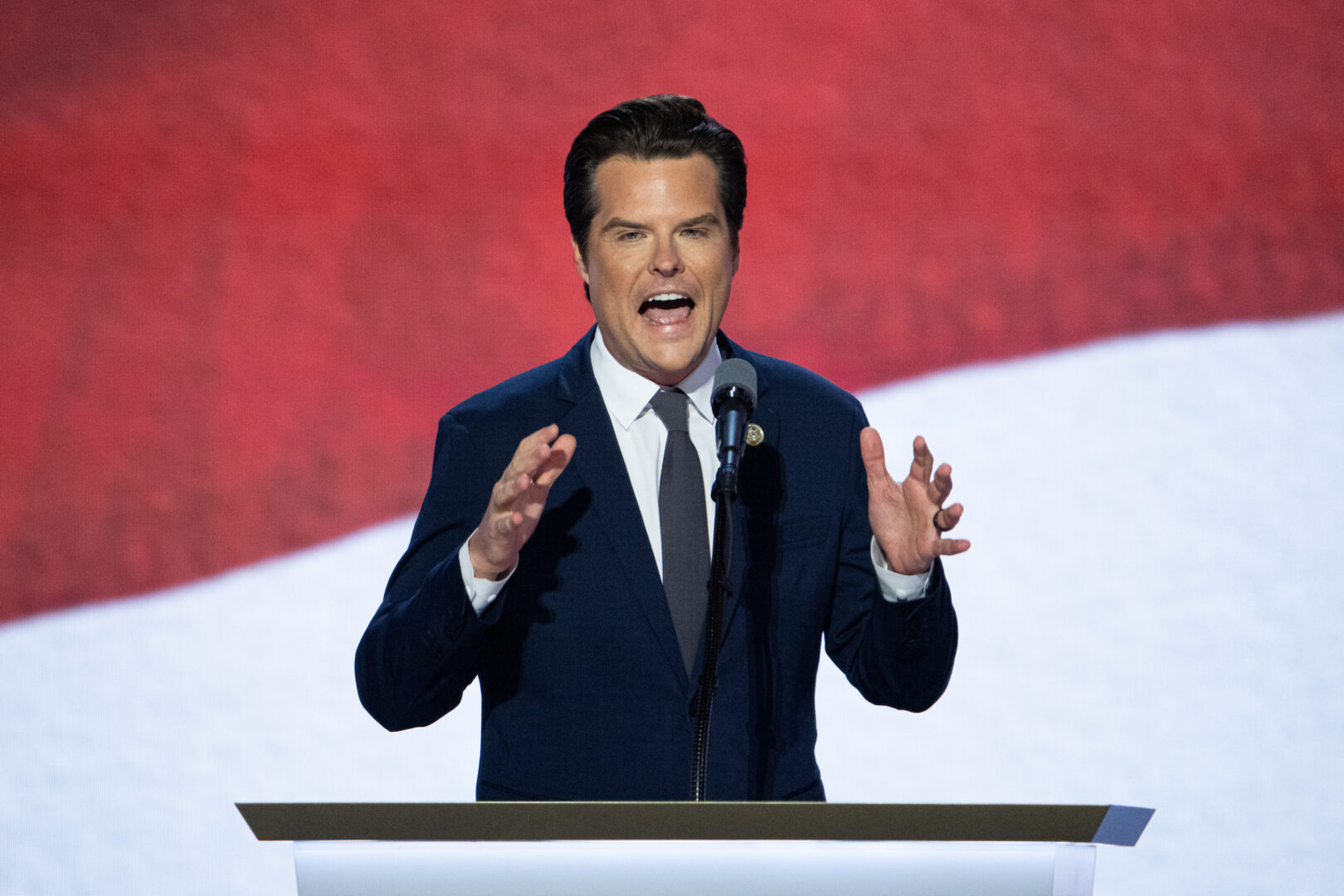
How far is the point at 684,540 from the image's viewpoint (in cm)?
165

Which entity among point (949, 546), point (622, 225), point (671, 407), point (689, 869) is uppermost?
point (622, 225)

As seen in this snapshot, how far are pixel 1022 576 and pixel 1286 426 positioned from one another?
73 centimetres

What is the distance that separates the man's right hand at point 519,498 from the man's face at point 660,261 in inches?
16.7

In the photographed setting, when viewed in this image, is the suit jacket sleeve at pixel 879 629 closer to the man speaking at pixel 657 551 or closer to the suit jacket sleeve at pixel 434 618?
the man speaking at pixel 657 551

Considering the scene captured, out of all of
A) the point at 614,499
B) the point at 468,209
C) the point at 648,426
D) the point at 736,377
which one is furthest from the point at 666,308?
the point at 468,209

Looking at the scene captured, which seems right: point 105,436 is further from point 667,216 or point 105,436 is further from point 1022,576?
point 1022,576

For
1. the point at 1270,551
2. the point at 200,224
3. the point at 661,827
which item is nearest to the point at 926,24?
the point at 1270,551

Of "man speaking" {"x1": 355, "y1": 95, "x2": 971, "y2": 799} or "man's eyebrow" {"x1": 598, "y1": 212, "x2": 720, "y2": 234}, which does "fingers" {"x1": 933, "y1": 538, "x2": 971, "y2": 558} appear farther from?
"man's eyebrow" {"x1": 598, "y1": 212, "x2": 720, "y2": 234}

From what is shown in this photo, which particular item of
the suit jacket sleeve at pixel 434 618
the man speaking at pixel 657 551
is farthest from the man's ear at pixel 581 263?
the suit jacket sleeve at pixel 434 618

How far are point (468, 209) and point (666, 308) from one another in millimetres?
1124

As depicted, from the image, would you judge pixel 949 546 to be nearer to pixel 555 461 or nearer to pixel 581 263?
pixel 555 461

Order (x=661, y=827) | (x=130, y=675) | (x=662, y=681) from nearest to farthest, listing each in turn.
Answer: (x=661, y=827) < (x=662, y=681) < (x=130, y=675)

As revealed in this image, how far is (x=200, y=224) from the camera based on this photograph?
8.74 feet

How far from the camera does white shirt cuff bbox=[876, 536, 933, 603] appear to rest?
147 centimetres
